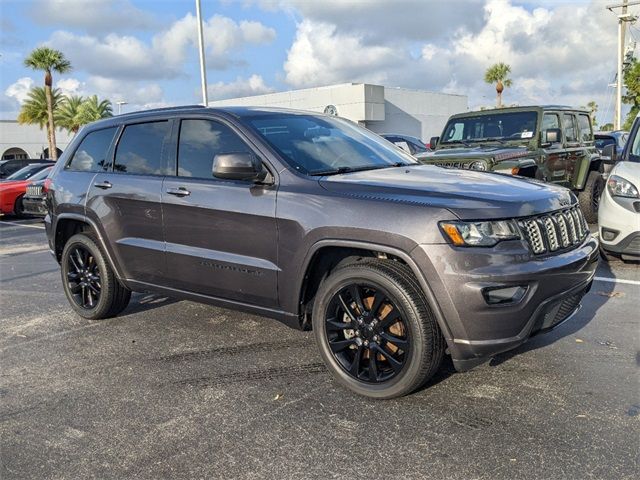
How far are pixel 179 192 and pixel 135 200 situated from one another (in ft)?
1.80

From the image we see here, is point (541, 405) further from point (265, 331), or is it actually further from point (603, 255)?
point (603, 255)

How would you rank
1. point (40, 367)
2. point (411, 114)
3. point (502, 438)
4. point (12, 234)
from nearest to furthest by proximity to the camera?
point (502, 438) → point (40, 367) → point (12, 234) → point (411, 114)

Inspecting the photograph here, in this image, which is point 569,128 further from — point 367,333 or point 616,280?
point 367,333

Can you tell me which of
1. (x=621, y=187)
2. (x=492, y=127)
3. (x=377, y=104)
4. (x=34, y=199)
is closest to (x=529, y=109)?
(x=492, y=127)

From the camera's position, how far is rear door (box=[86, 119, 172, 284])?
464 cm

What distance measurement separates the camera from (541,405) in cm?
339

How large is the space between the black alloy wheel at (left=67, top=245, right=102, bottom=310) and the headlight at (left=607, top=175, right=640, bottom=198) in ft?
17.4

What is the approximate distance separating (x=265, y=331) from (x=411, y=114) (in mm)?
43548

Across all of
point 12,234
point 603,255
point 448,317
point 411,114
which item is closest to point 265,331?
point 448,317

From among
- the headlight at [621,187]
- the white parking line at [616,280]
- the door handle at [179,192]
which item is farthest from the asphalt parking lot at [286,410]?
the headlight at [621,187]

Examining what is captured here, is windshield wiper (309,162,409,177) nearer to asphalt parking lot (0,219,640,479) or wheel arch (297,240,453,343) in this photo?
wheel arch (297,240,453,343)

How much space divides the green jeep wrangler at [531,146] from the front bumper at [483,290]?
4.75m

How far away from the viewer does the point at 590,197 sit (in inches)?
380

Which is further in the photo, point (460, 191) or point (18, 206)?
point (18, 206)
